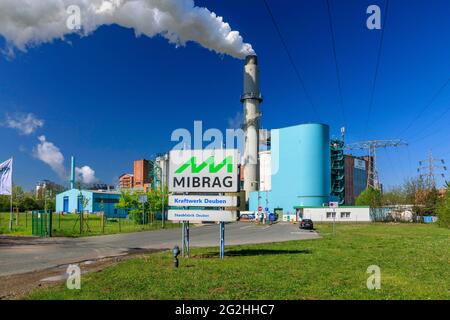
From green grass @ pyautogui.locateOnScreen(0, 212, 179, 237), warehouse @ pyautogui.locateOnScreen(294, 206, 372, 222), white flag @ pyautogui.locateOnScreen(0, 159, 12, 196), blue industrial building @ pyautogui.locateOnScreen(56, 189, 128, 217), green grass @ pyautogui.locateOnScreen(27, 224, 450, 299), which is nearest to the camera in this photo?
green grass @ pyautogui.locateOnScreen(27, 224, 450, 299)

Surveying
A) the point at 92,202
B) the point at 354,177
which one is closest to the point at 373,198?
the point at 354,177

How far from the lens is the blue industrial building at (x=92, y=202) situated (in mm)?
99500

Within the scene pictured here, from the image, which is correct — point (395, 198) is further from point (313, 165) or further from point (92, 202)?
point (92, 202)

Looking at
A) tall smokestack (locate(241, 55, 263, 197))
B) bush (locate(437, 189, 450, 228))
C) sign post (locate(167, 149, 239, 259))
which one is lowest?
bush (locate(437, 189, 450, 228))

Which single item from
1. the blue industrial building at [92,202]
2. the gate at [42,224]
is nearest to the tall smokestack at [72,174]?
the blue industrial building at [92,202]

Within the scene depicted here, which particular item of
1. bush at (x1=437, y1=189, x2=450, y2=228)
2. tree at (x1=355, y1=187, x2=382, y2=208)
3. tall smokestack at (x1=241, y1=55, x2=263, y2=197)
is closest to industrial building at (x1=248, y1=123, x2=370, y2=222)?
tall smokestack at (x1=241, y1=55, x2=263, y2=197)

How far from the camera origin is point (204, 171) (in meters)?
15.8

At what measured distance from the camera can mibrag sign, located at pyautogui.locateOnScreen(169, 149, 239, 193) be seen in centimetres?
1557

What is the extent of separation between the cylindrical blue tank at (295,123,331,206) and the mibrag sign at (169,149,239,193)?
72845 mm

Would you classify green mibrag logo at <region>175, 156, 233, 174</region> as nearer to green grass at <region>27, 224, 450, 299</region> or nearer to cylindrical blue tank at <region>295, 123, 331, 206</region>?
green grass at <region>27, 224, 450, 299</region>

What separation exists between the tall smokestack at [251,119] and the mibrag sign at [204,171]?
74.4 meters

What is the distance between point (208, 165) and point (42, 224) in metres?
19.7
